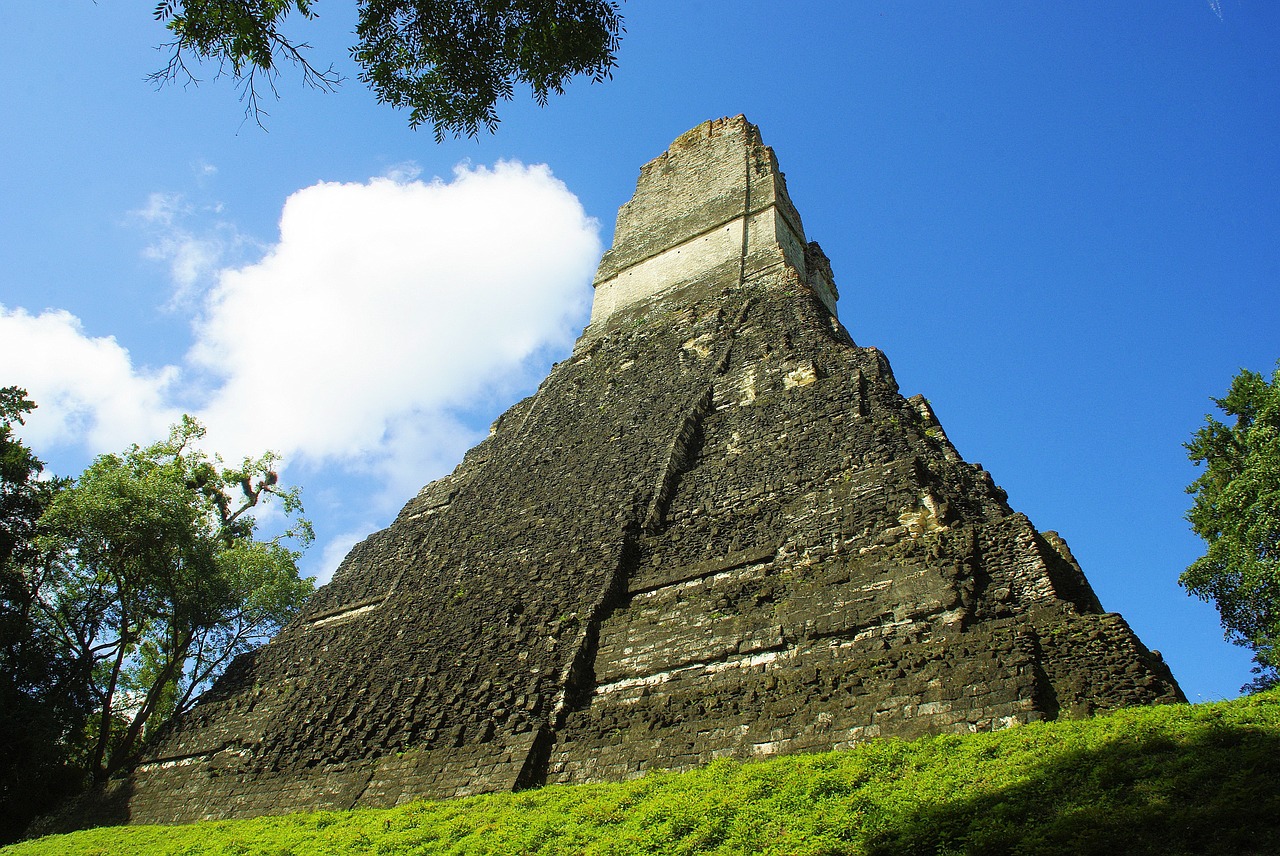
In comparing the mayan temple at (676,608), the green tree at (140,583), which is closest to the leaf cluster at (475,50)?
the mayan temple at (676,608)

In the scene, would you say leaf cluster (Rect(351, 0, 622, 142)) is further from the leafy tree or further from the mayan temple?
the leafy tree

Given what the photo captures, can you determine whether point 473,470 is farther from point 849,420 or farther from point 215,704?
point 849,420

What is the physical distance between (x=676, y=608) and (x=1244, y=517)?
1141 centimetres

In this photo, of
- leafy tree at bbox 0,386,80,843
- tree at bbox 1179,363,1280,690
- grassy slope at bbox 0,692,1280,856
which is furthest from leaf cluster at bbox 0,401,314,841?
tree at bbox 1179,363,1280,690

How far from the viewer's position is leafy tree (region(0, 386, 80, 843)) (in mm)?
12836

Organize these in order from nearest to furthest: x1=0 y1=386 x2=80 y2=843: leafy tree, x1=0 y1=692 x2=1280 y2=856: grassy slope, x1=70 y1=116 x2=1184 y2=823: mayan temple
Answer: x1=0 y1=692 x2=1280 y2=856: grassy slope < x1=70 y1=116 x2=1184 y2=823: mayan temple < x1=0 y1=386 x2=80 y2=843: leafy tree

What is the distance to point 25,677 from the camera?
14.2 meters

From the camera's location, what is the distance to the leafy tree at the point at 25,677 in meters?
12.8

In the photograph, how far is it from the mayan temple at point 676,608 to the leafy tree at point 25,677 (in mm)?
2827

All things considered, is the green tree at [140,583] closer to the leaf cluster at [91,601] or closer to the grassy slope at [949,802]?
the leaf cluster at [91,601]

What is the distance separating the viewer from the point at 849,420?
10039 millimetres

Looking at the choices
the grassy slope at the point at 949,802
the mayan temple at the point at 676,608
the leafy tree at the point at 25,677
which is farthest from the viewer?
the leafy tree at the point at 25,677

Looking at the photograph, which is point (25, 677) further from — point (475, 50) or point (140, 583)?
point (475, 50)

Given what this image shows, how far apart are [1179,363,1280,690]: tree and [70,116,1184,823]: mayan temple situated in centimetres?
746
